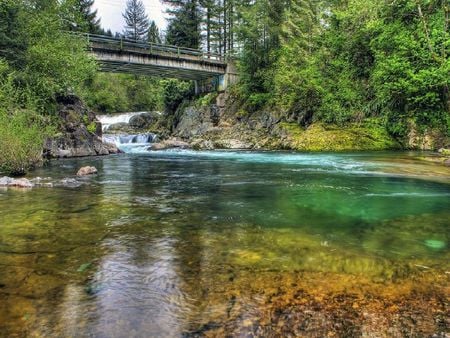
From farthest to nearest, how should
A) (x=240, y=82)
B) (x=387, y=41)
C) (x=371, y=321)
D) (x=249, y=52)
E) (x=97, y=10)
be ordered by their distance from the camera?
(x=97, y=10) < (x=240, y=82) < (x=249, y=52) < (x=387, y=41) < (x=371, y=321)

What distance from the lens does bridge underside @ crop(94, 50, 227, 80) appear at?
30883 mm

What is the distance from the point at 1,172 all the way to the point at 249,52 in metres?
23.7

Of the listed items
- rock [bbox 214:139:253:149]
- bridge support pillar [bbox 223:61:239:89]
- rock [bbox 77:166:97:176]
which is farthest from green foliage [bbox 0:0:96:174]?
bridge support pillar [bbox 223:61:239:89]

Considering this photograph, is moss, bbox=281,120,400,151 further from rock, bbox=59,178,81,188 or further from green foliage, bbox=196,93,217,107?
rock, bbox=59,178,81,188

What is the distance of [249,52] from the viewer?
105 feet

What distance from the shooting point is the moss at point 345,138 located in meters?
25.5

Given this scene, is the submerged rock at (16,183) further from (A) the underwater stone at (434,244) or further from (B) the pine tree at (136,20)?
(B) the pine tree at (136,20)

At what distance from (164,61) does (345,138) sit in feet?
58.0

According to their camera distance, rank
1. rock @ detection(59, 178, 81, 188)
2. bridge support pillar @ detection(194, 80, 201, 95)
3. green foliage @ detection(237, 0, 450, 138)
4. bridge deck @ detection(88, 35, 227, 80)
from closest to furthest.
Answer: rock @ detection(59, 178, 81, 188) < green foliage @ detection(237, 0, 450, 138) < bridge deck @ detection(88, 35, 227, 80) < bridge support pillar @ detection(194, 80, 201, 95)

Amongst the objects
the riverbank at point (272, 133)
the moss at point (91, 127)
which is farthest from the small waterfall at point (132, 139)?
the moss at point (91, 127)

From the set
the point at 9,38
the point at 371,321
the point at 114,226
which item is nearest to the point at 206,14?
the point at 9,38

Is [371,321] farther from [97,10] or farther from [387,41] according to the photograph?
[97,10]

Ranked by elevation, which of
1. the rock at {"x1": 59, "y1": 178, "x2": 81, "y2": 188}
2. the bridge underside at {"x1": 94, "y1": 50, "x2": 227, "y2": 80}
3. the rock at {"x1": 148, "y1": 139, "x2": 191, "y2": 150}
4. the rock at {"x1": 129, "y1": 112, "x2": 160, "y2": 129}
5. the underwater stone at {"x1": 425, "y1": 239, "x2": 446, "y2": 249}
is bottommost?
the underwater stone at {"x1": 425, "y1": 239, "x2": 446, "y2": 249}

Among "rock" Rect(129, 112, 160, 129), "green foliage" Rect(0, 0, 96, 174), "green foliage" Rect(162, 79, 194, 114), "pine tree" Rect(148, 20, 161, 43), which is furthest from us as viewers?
"pine tree" Rect(148, 20, 161, 43)
